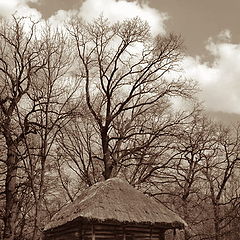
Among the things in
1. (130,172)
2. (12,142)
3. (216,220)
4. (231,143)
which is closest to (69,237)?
(12,142)

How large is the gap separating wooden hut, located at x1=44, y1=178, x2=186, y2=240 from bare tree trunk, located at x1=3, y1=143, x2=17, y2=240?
1.67 m

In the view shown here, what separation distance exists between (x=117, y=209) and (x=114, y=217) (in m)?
0.63

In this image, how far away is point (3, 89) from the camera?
1894 centimetres

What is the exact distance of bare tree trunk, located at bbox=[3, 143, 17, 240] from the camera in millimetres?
19438

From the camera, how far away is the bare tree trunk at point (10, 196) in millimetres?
19438

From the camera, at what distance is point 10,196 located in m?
20.0

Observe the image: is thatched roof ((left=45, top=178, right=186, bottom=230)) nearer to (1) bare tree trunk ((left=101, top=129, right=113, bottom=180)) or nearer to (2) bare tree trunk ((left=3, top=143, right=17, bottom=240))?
(2) bare tree trunk ((left=3, top=143, right=17, bottom=240))

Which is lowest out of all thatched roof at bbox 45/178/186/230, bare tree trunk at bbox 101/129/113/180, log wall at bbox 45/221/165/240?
log wall at bbox 45/221/165/240

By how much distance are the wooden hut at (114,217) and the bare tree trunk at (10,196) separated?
5.49 ft

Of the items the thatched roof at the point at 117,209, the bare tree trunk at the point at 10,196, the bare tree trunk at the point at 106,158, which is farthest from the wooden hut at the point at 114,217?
the bare tree trunk at the point at 106,158

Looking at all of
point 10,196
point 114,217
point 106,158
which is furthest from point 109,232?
point 106,158

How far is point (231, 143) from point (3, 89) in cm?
1950

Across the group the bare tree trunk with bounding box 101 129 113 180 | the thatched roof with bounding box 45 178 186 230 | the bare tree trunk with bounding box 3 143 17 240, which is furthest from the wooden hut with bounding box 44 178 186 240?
the bare tree trunk with bounding box 101 129 113 180

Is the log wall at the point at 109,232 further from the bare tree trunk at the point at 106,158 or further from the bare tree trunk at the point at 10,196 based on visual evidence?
the bare tree trunk at the point at 106,158
